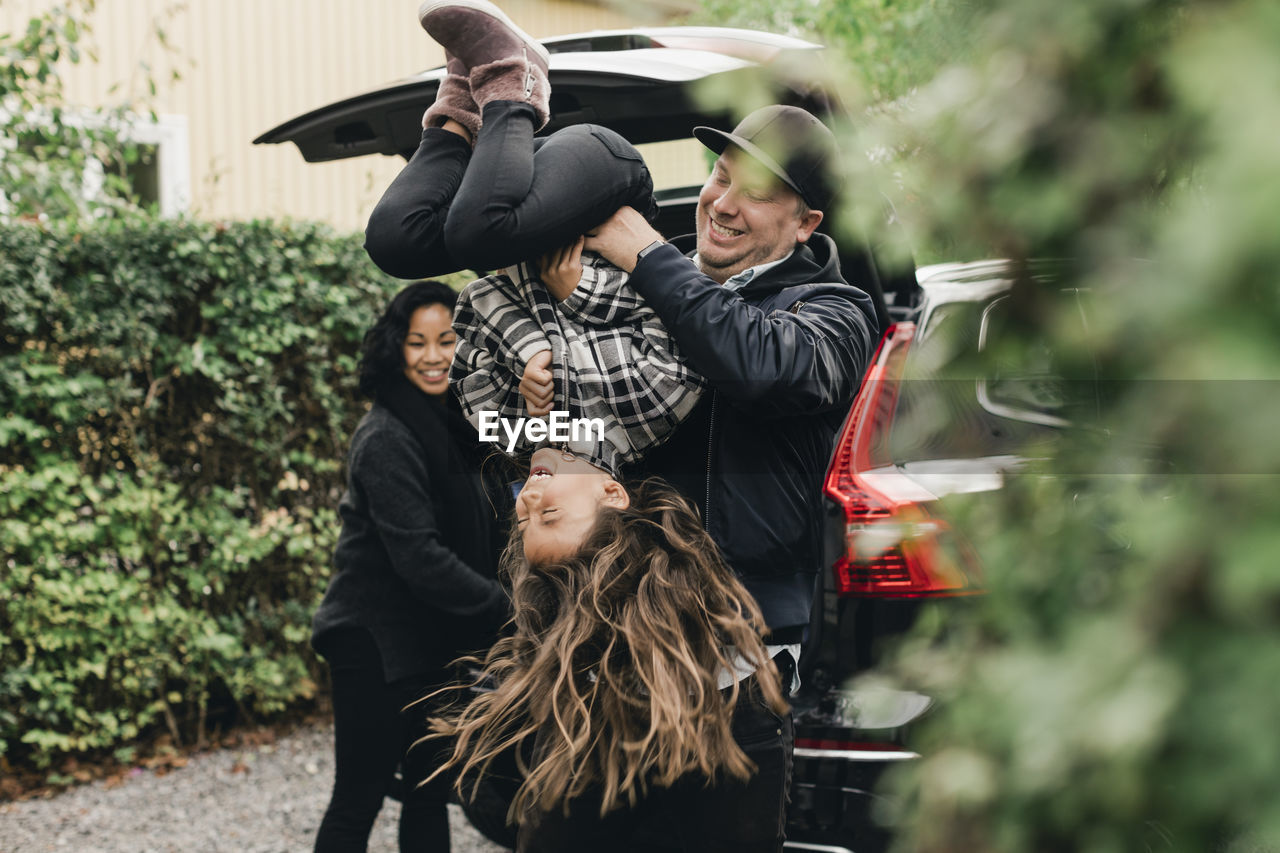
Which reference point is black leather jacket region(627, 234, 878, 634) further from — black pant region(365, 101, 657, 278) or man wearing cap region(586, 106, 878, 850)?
black pant region(365, 101, 657, 278)

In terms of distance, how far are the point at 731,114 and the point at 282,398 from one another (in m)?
3.12

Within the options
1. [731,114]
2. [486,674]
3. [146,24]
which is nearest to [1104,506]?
[486,674]

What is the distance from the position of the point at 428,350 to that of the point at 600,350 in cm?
157

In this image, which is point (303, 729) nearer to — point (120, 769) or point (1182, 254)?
point (120, 769)

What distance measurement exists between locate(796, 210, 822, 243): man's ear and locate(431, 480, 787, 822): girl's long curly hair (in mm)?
585

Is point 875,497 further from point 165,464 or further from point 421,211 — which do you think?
point 165,464

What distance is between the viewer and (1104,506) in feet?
2.41

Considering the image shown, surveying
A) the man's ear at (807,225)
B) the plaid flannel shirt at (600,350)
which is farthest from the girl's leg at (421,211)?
the man's ear at (807,225)

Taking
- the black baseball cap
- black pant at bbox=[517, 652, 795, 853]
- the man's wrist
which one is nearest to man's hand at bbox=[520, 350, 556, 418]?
the man's wrist

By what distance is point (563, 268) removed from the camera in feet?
6.17

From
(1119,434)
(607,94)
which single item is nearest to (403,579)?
(607,94)

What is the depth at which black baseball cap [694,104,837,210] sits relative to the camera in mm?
2004

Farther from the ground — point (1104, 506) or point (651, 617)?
point (1104, 506)

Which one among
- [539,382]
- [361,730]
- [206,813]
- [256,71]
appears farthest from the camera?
[256,71]
